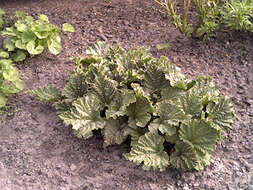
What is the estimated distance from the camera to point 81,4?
4.88m

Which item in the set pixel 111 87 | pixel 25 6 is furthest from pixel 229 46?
pixel 25 6

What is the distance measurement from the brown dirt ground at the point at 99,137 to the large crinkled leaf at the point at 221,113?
275 mm

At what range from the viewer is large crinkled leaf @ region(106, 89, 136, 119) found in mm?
2877

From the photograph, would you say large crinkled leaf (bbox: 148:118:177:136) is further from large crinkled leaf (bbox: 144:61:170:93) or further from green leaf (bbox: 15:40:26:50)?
green leaf (bbox: 15:40:26:50)

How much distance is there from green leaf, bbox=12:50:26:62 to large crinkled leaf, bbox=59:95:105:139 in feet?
4.34

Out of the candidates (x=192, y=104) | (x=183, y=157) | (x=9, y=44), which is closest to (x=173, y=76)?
(x=192, y=104)

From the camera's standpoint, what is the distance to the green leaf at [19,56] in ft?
13.0

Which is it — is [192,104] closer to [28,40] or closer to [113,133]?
[113,133]

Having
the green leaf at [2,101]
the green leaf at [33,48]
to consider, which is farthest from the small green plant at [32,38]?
the green leaf at [2,101]

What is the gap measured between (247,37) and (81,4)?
2338 mm

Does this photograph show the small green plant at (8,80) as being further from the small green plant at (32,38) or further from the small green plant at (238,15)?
the small green plant at (238,15)

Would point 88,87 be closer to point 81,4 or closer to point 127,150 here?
point 127,150

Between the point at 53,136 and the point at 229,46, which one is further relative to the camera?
the point at 229,46

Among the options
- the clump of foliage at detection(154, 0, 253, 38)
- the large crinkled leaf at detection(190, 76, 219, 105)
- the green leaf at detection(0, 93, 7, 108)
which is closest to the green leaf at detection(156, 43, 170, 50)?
the clump of foliage at detection(154, 0, 253, 38)
